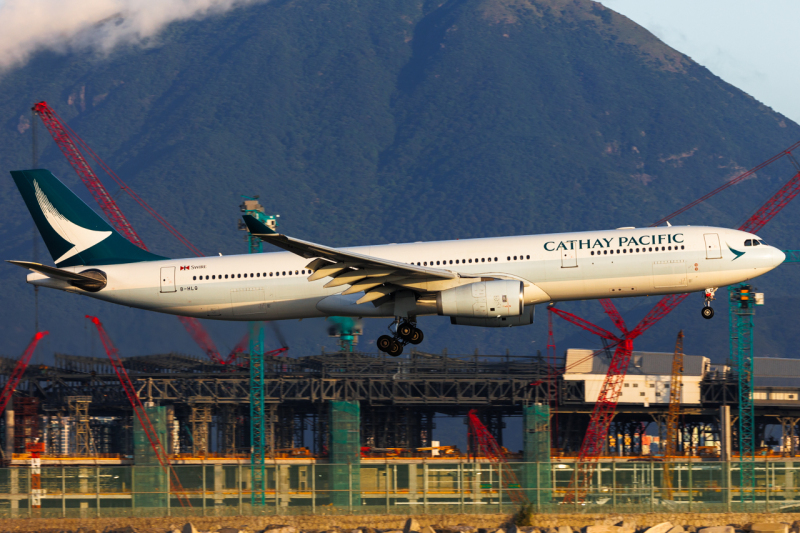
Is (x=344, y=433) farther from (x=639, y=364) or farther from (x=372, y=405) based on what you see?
(x=639, y=364)

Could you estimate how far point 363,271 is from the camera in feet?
138

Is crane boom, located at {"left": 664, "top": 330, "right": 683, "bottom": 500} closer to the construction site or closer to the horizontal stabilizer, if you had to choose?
the construction site

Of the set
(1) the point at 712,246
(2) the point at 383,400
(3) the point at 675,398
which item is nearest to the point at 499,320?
(1) the point at 712,246

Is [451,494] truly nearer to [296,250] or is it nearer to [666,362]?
[296,250]

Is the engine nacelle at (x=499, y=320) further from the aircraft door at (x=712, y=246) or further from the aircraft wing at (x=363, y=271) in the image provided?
the aircraft door at (x=712, y=246)

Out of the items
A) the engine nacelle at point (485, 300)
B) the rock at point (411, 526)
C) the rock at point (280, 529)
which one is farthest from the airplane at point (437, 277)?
the rock at point (280, 529)

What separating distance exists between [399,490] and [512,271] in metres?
12.4

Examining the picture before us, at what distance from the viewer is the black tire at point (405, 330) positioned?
4409cm

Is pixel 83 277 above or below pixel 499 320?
above

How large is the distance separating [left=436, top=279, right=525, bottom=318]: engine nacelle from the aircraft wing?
2.76 feet

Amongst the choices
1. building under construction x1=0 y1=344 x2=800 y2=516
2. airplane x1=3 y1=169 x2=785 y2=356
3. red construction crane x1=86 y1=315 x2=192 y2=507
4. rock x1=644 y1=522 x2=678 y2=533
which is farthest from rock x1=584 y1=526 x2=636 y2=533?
red construction crane x1=86 y1=315 x2=192 y2=507

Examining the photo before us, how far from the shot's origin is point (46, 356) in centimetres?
13638

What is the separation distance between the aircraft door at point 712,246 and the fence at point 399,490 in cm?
1025

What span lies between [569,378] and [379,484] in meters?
79.9
